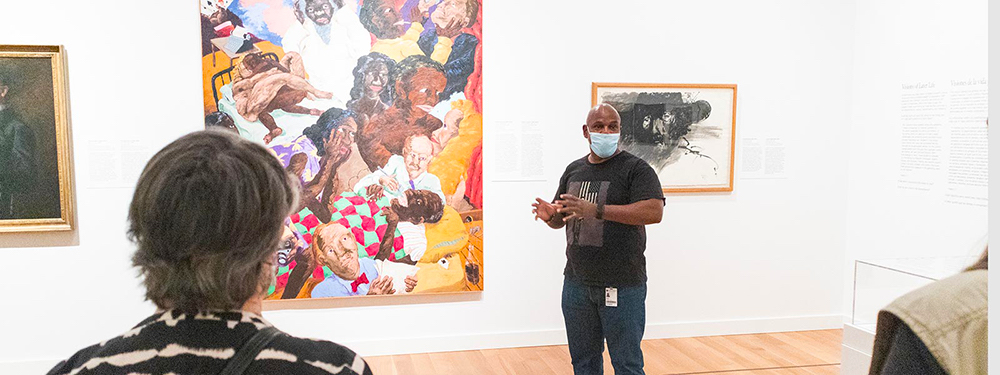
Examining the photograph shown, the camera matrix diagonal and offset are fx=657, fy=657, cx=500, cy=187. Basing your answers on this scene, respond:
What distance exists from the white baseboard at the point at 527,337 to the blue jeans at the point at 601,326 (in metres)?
1.84

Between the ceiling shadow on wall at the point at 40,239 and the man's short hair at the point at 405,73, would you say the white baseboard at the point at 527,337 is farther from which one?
the man's short hair at the point at 405,73

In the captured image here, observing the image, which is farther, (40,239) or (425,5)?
(425,5)

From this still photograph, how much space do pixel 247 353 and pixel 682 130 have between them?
16.1ft

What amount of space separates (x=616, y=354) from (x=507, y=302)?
2066mm

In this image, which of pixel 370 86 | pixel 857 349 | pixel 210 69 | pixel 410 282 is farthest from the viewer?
pixel 410 282

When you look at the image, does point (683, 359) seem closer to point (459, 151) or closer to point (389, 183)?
point (459, 151)

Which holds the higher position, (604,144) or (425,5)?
(425,5)

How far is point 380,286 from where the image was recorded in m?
5.13

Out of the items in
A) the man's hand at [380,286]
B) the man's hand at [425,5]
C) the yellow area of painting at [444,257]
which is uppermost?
the man's hand at [425,5]

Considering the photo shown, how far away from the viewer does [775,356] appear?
507 centimetres

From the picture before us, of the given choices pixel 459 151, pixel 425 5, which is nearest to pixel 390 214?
pixel 459 151

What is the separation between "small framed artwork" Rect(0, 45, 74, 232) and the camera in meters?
4.46

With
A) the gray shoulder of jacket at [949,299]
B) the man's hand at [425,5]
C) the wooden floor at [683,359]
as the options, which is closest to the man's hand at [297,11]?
the man's hand at [425,5]

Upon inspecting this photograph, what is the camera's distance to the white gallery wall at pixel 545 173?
4641 millimetres
